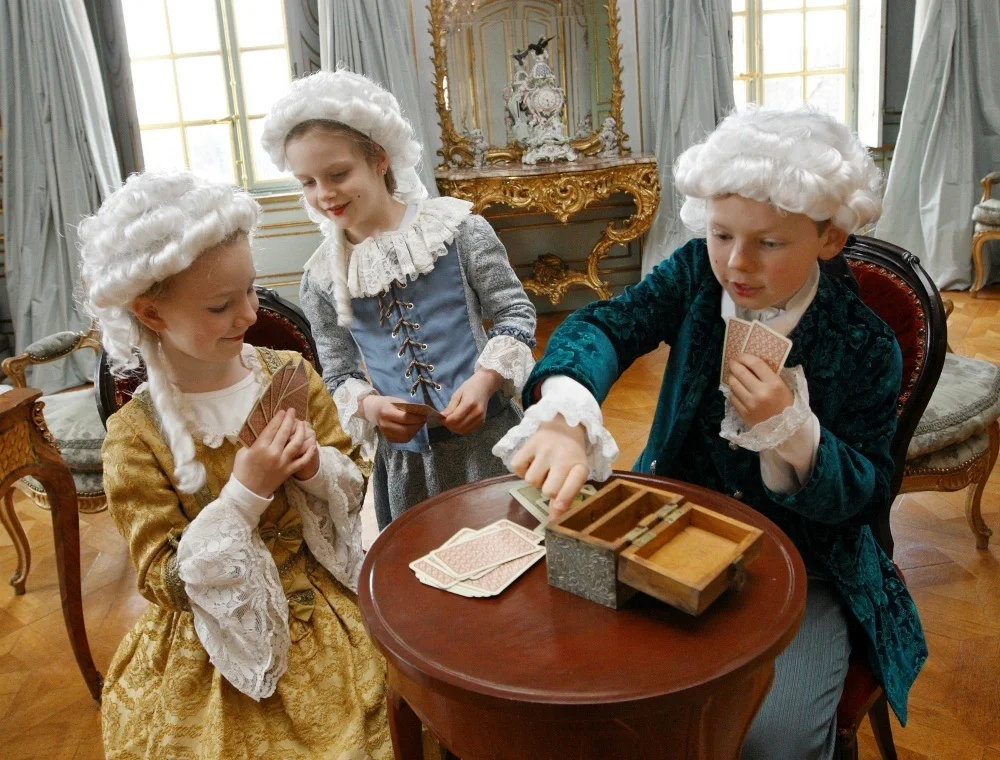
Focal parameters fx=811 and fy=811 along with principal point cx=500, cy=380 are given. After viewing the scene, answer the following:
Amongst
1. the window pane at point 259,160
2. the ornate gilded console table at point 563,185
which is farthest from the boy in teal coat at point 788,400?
the window pane at point 259,160

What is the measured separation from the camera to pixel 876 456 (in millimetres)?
1384

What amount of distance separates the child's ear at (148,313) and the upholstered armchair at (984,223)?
5363 mm

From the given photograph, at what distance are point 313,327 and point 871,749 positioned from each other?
1.60 metres

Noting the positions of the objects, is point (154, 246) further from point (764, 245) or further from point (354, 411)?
point (764, 245)

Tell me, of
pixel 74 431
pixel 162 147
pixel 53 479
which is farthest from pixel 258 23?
pixel 53 479

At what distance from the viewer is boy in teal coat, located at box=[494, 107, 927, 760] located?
126 centimetres

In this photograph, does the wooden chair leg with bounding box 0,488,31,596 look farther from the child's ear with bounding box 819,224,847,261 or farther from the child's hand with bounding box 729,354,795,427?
the child's ear with bounding box 819,224,847,261

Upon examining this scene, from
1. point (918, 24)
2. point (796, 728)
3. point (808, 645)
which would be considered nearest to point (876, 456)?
point (808, 645)

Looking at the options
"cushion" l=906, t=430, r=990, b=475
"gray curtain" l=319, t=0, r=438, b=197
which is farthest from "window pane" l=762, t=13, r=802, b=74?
"cushion" l=906, t=430, r=990, b=475

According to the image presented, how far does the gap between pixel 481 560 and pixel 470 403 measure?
49 centimetres

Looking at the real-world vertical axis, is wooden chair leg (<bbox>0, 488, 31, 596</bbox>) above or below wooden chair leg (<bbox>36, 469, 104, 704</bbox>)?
below

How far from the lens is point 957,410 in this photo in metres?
2.26

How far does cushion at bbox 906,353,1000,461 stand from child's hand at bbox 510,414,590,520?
1.37 meters

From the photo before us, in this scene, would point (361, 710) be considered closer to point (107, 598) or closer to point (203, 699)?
point (203, 699)
